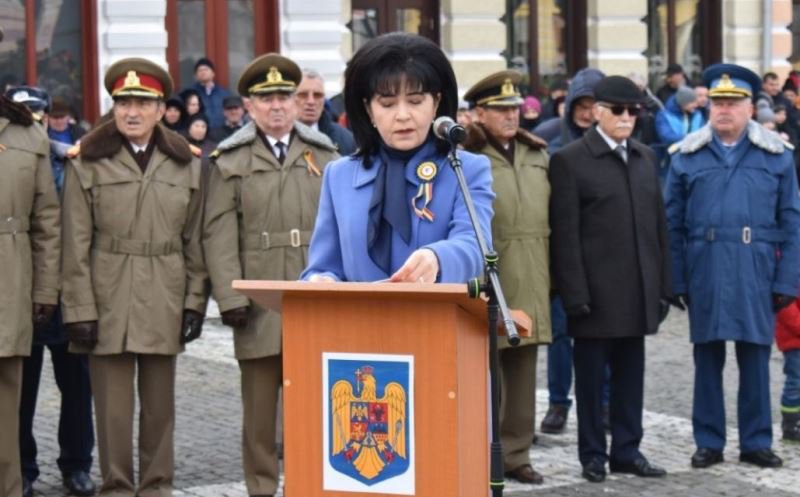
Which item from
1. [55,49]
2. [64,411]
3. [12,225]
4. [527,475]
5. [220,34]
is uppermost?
[220,34]

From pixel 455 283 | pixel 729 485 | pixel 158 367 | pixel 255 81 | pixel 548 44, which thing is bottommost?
pixel 729 485

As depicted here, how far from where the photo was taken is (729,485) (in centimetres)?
903

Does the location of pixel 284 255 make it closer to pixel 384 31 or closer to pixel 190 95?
pixel 190 95

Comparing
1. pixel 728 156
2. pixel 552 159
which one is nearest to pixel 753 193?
pixel 728 156

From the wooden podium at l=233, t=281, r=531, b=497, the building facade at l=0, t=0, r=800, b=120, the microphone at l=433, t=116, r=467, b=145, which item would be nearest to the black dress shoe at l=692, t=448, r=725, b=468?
the wooden podium at l=233, t=281, r=531, b=497

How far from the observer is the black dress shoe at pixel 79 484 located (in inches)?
Answer: 348

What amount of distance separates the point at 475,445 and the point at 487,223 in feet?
2.27

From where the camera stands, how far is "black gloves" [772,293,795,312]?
31.6 feet

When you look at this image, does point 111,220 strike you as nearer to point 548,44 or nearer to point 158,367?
point 158,367

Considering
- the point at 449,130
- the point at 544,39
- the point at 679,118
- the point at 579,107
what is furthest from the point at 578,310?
the point at 544,39

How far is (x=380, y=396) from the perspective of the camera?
16.9 ft

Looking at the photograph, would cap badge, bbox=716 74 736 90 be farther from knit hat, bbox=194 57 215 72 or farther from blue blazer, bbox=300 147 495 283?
knit hat, bbox=194 57 215 72

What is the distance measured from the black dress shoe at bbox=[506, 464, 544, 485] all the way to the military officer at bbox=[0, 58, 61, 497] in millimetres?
2446

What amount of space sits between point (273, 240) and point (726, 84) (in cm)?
271
